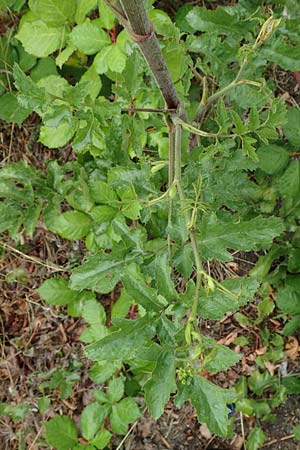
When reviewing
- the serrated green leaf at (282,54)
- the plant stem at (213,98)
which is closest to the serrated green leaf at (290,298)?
the plant stem at (213,98)

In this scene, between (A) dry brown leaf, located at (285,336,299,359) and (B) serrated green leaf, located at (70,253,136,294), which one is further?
(A) dry brown leaf, located at (285,336,299,359)

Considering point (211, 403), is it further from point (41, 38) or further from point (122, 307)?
point (41, 38)

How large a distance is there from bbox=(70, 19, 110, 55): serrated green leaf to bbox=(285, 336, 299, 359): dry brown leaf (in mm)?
1298

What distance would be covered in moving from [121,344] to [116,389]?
1.19m

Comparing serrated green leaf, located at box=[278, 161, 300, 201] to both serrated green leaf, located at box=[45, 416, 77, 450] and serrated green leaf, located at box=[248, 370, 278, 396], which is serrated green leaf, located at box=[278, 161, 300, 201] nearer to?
serrated green leaf, located at box=[248, 370, 278, 396]

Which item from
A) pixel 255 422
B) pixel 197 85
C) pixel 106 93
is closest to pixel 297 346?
pixel 255 422

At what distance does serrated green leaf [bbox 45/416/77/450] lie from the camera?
87.8 inches

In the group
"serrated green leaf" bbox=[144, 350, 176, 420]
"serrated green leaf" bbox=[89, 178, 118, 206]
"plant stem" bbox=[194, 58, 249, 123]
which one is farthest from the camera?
"serrated green leaf" bbox=[89, 178, 118, 206]

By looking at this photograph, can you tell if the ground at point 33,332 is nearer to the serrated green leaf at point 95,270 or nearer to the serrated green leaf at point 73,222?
the serrated green leaf at point 73,222

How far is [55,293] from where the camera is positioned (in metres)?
2.23

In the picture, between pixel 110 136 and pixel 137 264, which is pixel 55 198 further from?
pixel 137 264

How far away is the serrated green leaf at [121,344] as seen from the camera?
1.05 metres

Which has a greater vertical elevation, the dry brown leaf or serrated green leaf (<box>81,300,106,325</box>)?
serrated green leaf (<box>81,300,106,325</box>)

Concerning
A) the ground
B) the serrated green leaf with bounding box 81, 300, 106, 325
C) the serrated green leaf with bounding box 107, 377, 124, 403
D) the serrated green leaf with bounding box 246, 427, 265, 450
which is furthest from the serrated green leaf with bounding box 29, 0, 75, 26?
the serrated green leaf with bounding box 246, 427, 265, 450
